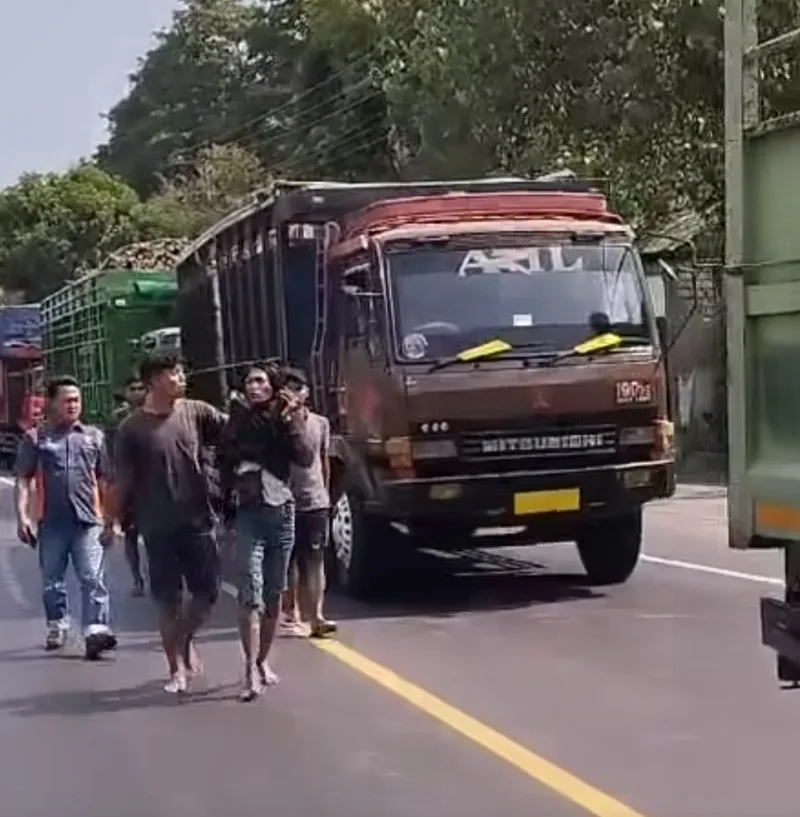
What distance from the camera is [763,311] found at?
20.7 feet

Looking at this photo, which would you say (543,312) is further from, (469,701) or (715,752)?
(715,752)

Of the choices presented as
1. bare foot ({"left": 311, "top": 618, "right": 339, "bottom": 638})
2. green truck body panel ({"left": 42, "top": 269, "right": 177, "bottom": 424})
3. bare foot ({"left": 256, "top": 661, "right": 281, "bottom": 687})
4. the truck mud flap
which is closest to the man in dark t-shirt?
bare foot ({"left": 256, "top": 661, "right": 281, "bottom": 687})

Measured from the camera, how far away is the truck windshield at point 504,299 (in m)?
13.8

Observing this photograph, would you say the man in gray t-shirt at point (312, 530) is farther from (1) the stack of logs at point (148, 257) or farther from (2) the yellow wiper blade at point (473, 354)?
(1) the stack of logs at point (148, 257)

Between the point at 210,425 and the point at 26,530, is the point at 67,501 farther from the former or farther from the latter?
the point at 210,425

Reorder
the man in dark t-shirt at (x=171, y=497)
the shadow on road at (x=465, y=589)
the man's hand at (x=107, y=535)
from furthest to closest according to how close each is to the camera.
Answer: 1. the shadow on road at (x=465, y=589)
2. the man's hand at (x=107, y=535)
3. the man in dark t-shirt at (x=171, y=497)

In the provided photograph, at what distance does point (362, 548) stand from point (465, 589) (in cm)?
107

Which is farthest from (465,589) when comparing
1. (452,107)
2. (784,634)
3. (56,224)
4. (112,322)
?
(56,224)

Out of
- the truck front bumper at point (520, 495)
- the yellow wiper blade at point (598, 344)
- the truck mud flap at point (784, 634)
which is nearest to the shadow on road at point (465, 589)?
the truck front bumper at point (520, 495)

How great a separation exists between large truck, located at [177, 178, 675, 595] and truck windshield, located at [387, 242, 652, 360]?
0.01 metres

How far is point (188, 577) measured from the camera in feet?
34.0

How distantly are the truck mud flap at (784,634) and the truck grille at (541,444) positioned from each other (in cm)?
697

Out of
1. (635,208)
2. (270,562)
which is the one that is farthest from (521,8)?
(270,562)

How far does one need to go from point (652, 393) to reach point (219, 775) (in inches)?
249
